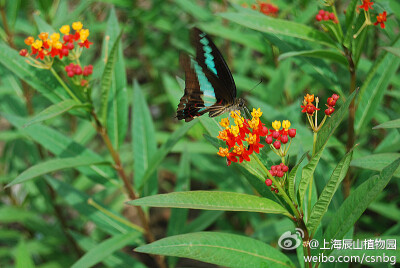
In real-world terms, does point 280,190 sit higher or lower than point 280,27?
lower

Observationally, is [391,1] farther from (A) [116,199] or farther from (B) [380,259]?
(A) [116,199]

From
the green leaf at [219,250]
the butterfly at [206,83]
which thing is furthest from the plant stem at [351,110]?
the green leaf at [219,250]

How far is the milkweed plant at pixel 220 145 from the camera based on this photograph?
137cm

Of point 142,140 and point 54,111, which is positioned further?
point 142,140

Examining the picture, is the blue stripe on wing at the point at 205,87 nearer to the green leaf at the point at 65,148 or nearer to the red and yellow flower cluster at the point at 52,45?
the red and yellow flower cluster at the point at 52,45

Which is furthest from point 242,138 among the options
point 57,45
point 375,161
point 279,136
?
point 57,45

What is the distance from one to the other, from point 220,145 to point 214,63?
50 centimetres

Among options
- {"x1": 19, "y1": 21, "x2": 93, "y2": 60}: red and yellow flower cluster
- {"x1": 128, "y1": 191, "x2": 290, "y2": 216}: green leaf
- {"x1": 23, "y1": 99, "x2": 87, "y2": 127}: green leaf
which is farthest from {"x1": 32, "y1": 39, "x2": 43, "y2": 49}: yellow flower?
{"x1": 128, "y1": 191, "x2": 290, "y2": 216}: green leaf

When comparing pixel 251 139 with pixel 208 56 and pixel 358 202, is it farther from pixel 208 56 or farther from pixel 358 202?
pixel 208 56

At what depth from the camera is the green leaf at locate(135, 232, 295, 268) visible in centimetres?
134

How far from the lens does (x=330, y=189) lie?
1332 millimetres

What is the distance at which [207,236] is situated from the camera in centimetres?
142

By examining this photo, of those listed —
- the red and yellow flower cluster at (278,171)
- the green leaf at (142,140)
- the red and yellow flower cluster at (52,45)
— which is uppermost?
the red and yellow flower cluster at (52,45)

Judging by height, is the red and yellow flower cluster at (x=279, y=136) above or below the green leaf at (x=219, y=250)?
above
